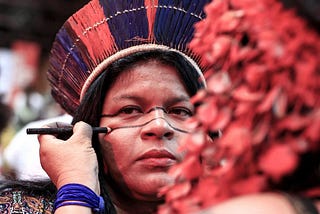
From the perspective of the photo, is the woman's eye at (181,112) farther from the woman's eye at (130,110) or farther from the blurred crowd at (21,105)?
the blurred crowd at (21,105)

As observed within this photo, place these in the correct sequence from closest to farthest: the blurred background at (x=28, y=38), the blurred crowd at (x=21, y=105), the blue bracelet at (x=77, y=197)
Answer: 1. the blue bracelet at (x=77, y=197)
2. the blurred crowd at (x=21, y=105)
3. the blurred background at (x=28, y=38)

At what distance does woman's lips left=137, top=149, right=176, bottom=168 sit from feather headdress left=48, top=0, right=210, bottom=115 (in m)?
0.42

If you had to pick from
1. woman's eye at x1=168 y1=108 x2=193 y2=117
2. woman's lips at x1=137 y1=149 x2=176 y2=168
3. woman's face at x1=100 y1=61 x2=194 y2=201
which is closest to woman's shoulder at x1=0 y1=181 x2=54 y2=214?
woman's face at x1=100 y1=61 x2=194 y2=201

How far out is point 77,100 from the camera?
254cm

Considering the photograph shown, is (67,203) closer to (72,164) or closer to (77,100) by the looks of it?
(72,164)

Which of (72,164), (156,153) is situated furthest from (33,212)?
(156,153)

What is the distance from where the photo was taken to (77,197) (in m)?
2.06

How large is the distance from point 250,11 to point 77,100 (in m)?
1.34

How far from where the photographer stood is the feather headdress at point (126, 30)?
94.8 inches

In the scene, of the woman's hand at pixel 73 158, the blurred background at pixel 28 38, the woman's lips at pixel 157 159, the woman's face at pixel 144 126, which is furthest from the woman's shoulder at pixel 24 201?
the blurred background at pixel 28 38

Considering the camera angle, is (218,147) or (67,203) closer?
(218,147)

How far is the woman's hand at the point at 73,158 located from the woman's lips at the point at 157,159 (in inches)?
6.8

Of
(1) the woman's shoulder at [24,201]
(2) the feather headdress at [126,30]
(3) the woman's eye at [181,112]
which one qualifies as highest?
(2) the feather headdress at [126,30]

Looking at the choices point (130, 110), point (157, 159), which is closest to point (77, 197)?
point (157, 159)
